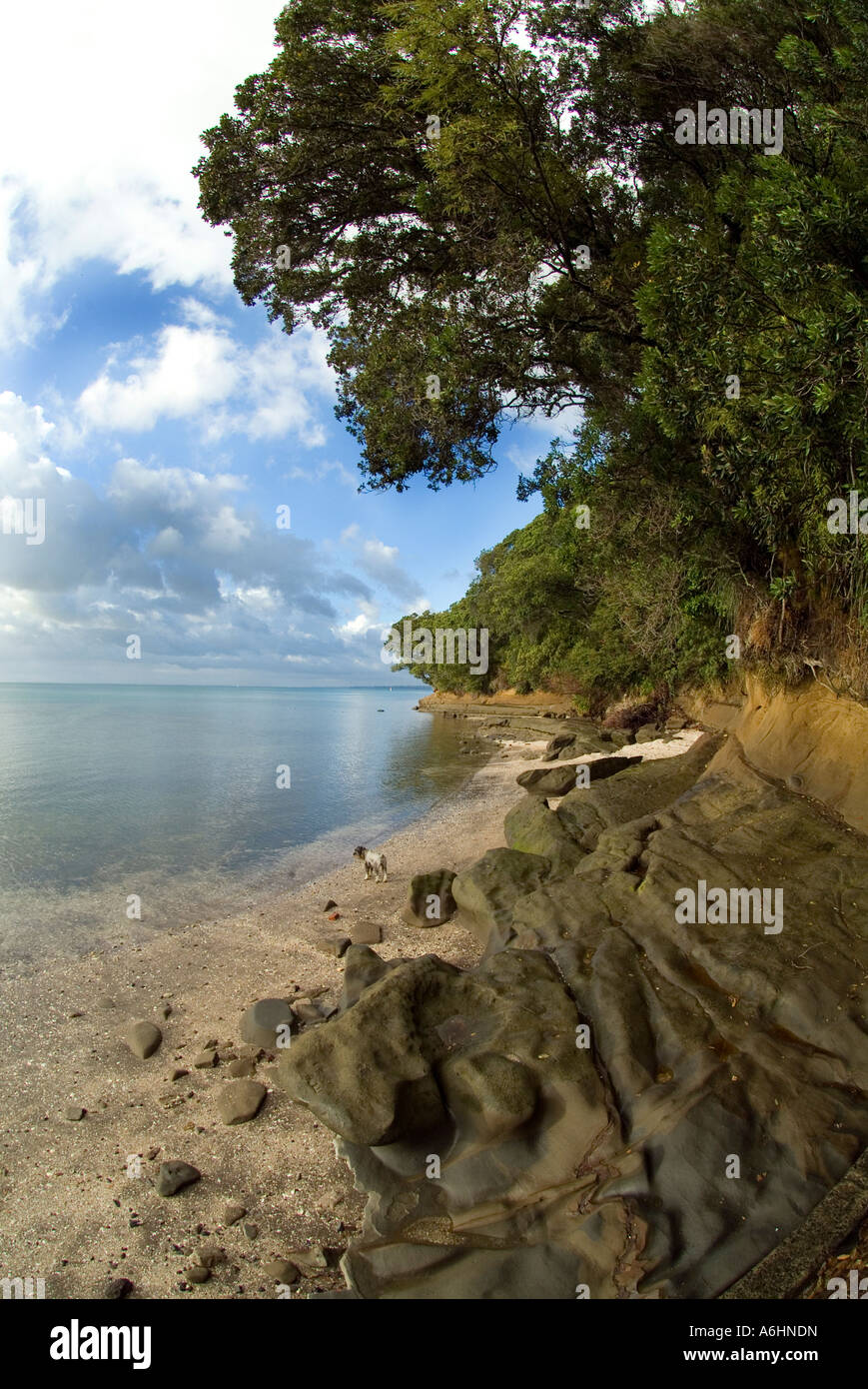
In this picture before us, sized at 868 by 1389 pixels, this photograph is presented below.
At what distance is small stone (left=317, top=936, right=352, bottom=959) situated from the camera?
9.34m

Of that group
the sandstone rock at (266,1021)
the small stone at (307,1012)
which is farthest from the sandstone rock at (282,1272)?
the small stone at (307,1012)

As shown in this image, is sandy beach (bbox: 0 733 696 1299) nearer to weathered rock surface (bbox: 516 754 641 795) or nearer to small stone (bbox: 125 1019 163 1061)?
small stone (bbox: 125 1019 163 1061)

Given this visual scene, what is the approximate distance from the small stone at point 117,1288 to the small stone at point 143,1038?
2736 millimetres

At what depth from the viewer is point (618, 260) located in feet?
35.5

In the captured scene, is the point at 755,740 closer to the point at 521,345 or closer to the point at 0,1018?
the point at 521,345

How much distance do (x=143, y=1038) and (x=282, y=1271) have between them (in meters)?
3.52

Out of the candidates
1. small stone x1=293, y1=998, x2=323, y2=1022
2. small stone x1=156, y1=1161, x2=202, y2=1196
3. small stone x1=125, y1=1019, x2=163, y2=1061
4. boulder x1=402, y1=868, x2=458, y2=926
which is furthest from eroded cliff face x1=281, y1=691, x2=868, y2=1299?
boulder x1=402, y1=868, x2=458, y2=926

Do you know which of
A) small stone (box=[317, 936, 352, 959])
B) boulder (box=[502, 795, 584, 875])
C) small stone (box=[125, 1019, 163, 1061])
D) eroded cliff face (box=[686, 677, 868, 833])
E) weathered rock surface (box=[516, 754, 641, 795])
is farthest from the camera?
weathered rock surface (box=[516, 754, 641, 795])

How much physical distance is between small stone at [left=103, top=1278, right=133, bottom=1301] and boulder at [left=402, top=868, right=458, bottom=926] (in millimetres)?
6098

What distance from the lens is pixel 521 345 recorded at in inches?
417

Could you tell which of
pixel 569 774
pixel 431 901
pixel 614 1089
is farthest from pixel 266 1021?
pixel 569 774

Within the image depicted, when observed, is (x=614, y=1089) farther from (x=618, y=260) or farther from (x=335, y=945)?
(x=618, y=260)

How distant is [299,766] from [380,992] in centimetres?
2636
